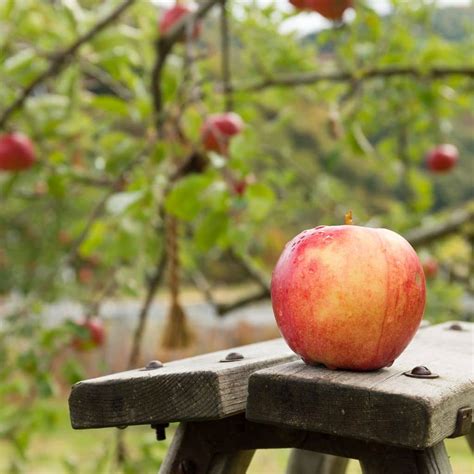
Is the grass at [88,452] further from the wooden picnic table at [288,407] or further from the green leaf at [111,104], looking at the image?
the wooden picnic table at [288,407]

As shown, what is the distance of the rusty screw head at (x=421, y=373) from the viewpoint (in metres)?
0.74

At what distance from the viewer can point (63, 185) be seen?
84.4 inches

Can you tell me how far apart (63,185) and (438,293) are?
4.05 feet

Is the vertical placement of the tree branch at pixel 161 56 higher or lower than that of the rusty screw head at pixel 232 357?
higher

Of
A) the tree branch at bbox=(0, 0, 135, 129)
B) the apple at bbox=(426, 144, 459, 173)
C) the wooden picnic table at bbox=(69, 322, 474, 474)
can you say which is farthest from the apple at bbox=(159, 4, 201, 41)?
the wooden picnic table at bbox=(69, 322, 474, 474)

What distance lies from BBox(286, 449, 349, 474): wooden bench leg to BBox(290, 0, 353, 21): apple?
0.89 metres

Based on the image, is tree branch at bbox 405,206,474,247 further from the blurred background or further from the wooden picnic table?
the wooden picnic table

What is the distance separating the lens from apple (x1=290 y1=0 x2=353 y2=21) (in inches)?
66.9

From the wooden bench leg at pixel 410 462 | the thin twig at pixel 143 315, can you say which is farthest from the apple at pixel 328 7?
the wooden bench leg at pixel 410 462

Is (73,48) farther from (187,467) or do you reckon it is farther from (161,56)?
(187,467)

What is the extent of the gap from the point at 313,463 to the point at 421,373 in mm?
505

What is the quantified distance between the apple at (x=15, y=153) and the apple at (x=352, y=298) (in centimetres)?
156

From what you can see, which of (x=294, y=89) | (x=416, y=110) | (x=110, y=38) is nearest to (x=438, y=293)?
(x=416, y=110)

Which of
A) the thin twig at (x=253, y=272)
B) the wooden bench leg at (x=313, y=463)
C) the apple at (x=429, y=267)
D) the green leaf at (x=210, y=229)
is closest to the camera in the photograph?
the wooden bench leg at (x=313, y=463)
